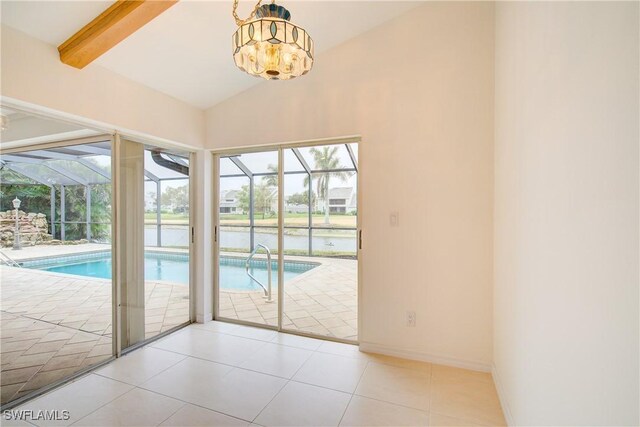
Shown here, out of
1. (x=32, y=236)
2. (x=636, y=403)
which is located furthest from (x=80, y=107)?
(x=636, y=403)

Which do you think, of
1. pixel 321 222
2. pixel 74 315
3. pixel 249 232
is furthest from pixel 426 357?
pixel 74 315

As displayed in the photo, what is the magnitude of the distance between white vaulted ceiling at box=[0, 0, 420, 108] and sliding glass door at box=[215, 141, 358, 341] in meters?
0.99

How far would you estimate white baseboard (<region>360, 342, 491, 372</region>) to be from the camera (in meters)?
2.40

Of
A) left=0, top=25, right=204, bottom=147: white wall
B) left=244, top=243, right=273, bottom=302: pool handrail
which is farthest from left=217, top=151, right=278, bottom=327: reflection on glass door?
left=0, top=25, right=204, bottom=147: white wall

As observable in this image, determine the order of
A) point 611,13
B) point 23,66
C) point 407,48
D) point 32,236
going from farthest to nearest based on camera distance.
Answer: point 407,48, point 32,236, point 23,66, point 611,13

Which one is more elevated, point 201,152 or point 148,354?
point 201,152

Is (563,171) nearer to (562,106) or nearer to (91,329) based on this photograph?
(562,106)

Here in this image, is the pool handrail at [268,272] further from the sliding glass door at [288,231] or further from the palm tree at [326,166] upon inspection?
the palm tree at [326,166]

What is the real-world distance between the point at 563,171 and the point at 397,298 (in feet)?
6.10

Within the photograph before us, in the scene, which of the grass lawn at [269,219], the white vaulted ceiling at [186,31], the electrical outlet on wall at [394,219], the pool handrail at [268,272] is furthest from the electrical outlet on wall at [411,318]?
the white vaulted ceiling at [186,31]

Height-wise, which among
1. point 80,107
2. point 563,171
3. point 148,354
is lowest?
point 148,354

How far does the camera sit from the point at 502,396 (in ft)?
6.50

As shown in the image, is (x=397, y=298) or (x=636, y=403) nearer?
(x=636, y=403)

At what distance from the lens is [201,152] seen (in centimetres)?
351
